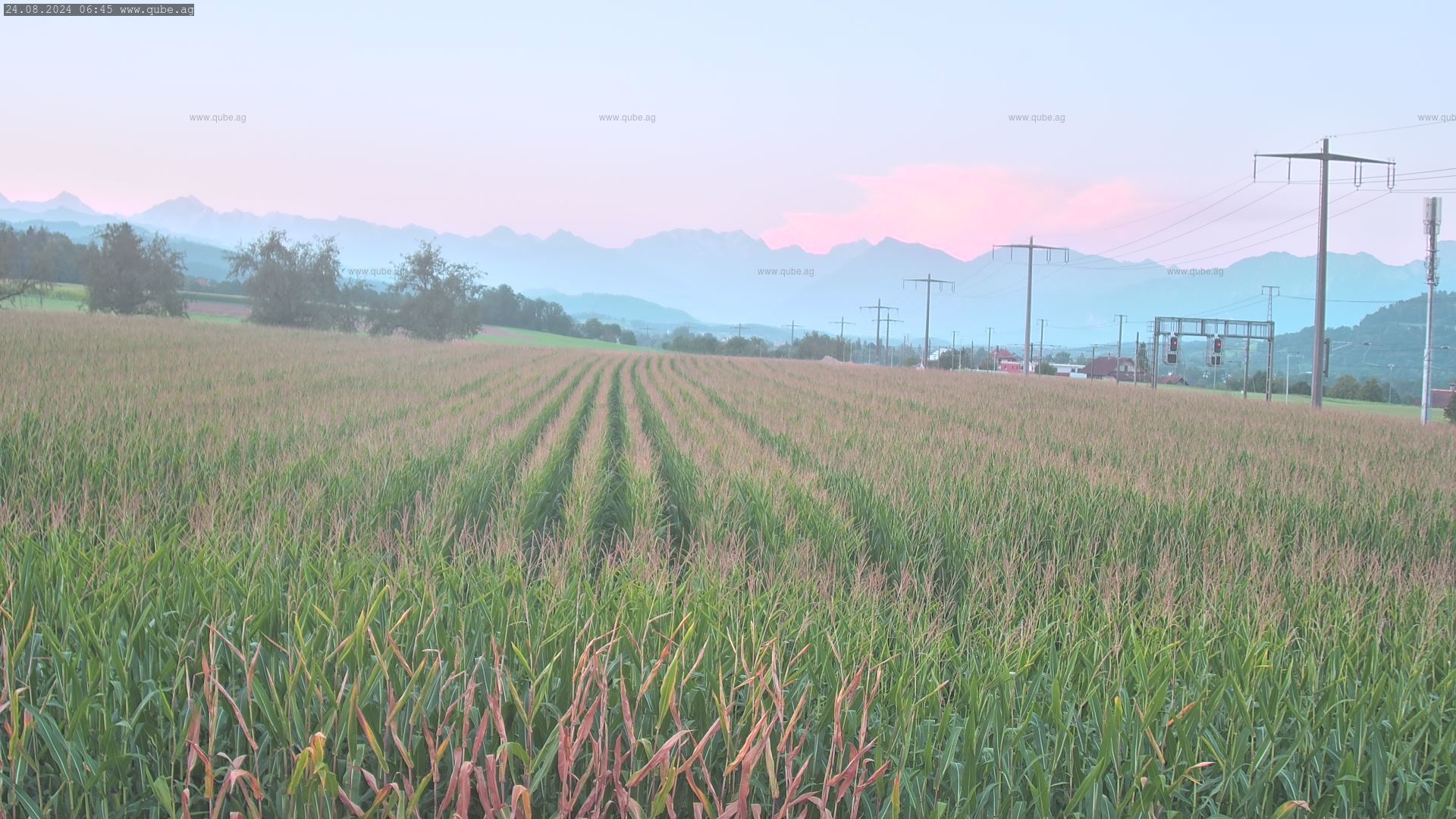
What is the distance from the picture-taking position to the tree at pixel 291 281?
74625 mm

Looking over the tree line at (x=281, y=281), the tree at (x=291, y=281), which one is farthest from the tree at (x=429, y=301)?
the tree at (x=291, y=281)

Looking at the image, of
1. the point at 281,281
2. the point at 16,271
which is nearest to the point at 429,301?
the point at 281,281

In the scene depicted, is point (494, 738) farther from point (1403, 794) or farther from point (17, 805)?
point (1403, 794)

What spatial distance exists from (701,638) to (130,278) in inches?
2963

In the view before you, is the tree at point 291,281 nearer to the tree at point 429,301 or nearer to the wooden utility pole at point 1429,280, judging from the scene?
the tree at point 429,301

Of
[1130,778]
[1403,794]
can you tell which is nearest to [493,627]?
[1130,778]

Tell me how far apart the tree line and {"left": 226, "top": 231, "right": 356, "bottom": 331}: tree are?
7cm

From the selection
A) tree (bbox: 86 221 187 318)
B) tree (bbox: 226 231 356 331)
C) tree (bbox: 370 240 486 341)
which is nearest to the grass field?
tree (bbox: 86 221 187 318)

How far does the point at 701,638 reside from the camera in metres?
3.28

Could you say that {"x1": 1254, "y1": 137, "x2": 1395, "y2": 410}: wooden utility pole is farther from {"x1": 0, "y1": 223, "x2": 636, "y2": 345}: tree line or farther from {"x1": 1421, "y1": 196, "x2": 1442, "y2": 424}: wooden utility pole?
{"x1": 0, "y1": 223, "x2": 636, "y2": 345}: tree line

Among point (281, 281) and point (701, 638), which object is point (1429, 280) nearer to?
point (701, 638)

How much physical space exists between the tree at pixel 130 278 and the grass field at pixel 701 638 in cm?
6618

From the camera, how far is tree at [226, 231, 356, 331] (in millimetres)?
74625

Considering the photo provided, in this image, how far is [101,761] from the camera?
7.23 feet
